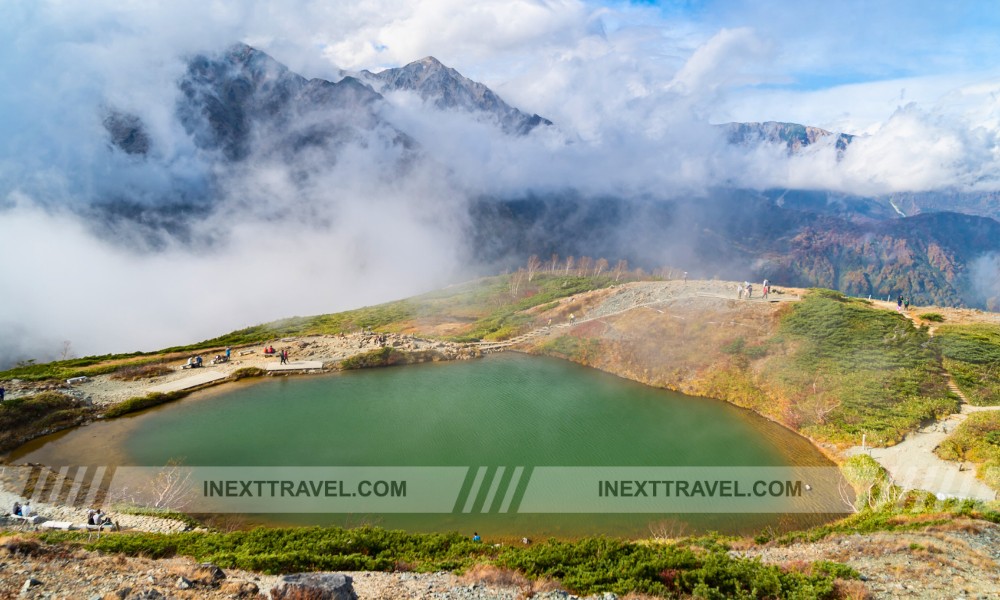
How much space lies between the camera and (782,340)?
50.7 meters

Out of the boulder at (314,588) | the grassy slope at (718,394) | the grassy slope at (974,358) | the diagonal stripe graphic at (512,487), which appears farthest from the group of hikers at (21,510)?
the grassy slope at (974,358)

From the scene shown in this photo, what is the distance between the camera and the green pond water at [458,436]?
2747cm

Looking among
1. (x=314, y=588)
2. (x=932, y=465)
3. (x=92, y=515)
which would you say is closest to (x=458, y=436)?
(x=92, y=515)

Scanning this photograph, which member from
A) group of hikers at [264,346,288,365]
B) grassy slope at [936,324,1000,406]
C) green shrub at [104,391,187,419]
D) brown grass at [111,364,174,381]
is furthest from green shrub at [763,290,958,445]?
brown grass at [111,364,174,381]

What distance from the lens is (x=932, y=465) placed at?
3152 cm

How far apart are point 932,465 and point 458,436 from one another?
106ft

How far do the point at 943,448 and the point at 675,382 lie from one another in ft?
71.3

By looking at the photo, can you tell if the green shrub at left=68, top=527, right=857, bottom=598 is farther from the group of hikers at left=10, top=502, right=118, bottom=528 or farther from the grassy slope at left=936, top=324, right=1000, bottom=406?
the grassy slope at left=936, top=324, right=1000, bottom=406

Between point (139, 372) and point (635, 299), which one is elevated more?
point (635, 299)

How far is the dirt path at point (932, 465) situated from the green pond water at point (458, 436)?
4179 millimetres

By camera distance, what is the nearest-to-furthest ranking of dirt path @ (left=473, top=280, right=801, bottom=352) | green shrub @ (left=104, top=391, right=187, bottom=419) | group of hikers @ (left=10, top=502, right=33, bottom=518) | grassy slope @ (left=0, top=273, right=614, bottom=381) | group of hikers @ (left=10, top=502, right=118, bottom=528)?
group of hikers @ (left=10, top=502, right=118, bottom=528)
group of hikers @ (left=10, top=502, right=33, bottom=518)
green shrub @ (left=104, top=391, right=187, bottom=419)
grassy slope @ (left=0, top=273, right=614, bottom=381)
dirt path @ (left=473, top=280, right=801, bottom=352)

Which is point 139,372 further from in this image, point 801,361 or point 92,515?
point 801,361

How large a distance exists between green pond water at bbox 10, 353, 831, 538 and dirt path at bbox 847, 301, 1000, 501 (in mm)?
4179

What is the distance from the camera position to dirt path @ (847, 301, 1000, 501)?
28.7 metres
